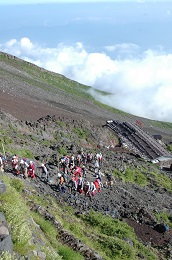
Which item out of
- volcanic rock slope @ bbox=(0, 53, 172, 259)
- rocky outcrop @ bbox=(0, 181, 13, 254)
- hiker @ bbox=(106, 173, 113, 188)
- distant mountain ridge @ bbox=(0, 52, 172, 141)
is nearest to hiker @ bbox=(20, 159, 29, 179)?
volcanic rock slope @ bbox=(0, 53, 172, 259)

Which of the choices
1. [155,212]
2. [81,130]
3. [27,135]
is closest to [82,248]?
[155,212]

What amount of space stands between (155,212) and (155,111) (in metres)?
115

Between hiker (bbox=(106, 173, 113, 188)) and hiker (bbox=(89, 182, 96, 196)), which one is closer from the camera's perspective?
hiker (bbox=(89, 182, 96, 196))

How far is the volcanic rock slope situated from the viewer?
22.8 m

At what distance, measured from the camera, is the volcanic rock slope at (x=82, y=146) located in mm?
22812

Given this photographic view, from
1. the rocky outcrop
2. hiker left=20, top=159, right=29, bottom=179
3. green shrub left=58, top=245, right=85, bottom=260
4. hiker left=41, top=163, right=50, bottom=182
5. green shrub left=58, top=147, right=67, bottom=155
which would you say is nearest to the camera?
the rocky outcrop

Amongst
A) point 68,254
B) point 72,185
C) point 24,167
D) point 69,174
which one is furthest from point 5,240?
point 69,174

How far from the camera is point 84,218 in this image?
20.3 metres

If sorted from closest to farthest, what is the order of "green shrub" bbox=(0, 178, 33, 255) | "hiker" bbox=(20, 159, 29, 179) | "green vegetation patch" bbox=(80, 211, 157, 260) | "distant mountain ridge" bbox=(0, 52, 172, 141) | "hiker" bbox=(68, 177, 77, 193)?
"green shrub" bbox=(0, 178, 33, 255)
"green vegetation patch" bbox=(80, 211, 157, 260)
"hiker" bbox=(20, 159, 29, 179)
"hiker" bbox=(68, 177, 77, 193)
"distant mountain ridge" bbox=(0, 52, 172, 141)

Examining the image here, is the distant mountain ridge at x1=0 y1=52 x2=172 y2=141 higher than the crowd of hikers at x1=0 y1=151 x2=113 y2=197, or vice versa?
the distant mountain ridge at x1=0 y1=52 x2=172 y2=141

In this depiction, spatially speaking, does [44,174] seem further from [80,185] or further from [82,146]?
[82,146]

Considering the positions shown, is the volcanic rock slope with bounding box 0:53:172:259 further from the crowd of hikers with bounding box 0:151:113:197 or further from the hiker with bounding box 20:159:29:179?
the hiker with bounding box 20:159:29:179

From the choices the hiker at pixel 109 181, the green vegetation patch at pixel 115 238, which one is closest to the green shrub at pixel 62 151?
the hiker at pixel 109 181

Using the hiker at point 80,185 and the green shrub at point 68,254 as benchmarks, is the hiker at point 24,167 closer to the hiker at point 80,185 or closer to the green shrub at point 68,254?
the hiker at point 80,185
